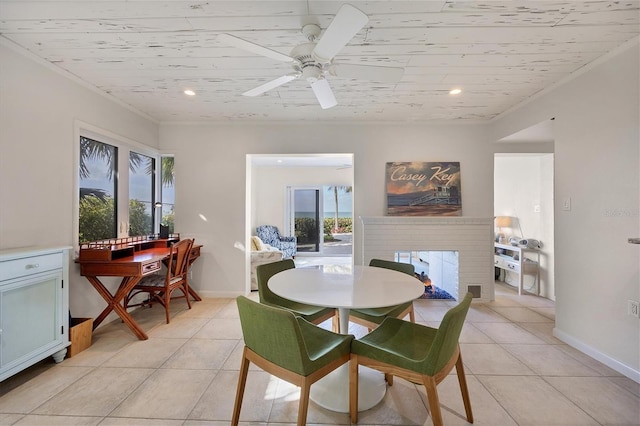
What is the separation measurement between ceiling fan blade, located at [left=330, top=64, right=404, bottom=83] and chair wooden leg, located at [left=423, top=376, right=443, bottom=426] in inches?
69.8

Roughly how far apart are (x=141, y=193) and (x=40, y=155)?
1454 mm

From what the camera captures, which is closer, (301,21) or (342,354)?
(342,354)

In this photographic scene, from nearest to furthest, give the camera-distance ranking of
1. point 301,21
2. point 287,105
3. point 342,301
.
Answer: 1. point 342,301
2. point 301,21
3. point 287,105

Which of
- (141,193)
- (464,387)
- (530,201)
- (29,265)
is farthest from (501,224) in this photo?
(29,265)

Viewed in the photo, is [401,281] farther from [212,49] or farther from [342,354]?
[212,49]

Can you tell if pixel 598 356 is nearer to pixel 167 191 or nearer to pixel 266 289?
pixel 266 289

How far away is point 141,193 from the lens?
145 inches

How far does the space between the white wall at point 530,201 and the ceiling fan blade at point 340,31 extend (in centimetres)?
333

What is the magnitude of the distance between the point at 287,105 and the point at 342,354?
2709 mm

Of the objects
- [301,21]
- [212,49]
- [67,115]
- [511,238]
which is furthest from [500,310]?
[67,115]

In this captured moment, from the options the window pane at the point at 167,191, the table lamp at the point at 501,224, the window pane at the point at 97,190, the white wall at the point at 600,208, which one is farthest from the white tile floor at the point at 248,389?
the table lamp at the point at 501,224

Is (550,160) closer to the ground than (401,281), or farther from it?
farther from it

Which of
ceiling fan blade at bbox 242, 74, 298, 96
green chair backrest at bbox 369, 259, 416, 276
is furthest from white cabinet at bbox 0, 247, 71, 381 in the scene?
green chair backrest at bbox 369, 259, 416, 276

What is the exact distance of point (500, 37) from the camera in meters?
1.91
